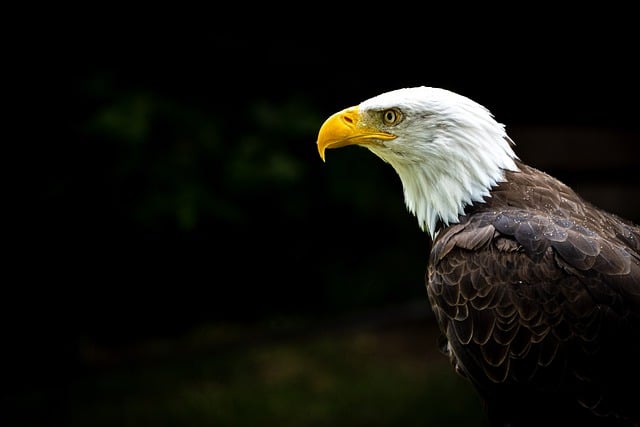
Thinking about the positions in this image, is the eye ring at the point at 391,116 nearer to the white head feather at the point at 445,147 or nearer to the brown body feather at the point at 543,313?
the white head feather at the point at 445,147

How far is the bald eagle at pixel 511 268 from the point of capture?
114 inches

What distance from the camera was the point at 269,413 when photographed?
595 cm

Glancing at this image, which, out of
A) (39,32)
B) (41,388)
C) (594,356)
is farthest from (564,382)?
(41,388)

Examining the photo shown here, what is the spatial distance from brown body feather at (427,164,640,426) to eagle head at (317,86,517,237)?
0.17 m

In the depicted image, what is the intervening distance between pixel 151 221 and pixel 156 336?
165 centimetres

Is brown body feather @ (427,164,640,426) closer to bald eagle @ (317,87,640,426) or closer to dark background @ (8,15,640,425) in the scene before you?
bald eagle @ (317,87,640,426)

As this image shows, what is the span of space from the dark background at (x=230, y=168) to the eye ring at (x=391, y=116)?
2275mm

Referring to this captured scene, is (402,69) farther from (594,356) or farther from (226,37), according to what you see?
(594,356)

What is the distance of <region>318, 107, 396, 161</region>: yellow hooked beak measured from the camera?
3.28m

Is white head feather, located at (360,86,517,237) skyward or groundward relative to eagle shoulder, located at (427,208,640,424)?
skyward

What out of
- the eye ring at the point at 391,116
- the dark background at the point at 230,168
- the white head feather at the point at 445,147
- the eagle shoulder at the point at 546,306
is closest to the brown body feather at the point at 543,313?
the eagle shoulder at the point at 546,306

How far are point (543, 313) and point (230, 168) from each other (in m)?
3.03

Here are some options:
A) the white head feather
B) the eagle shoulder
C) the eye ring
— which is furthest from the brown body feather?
the eye ring

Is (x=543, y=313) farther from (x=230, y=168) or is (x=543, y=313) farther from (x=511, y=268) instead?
(x=230, y=168)
